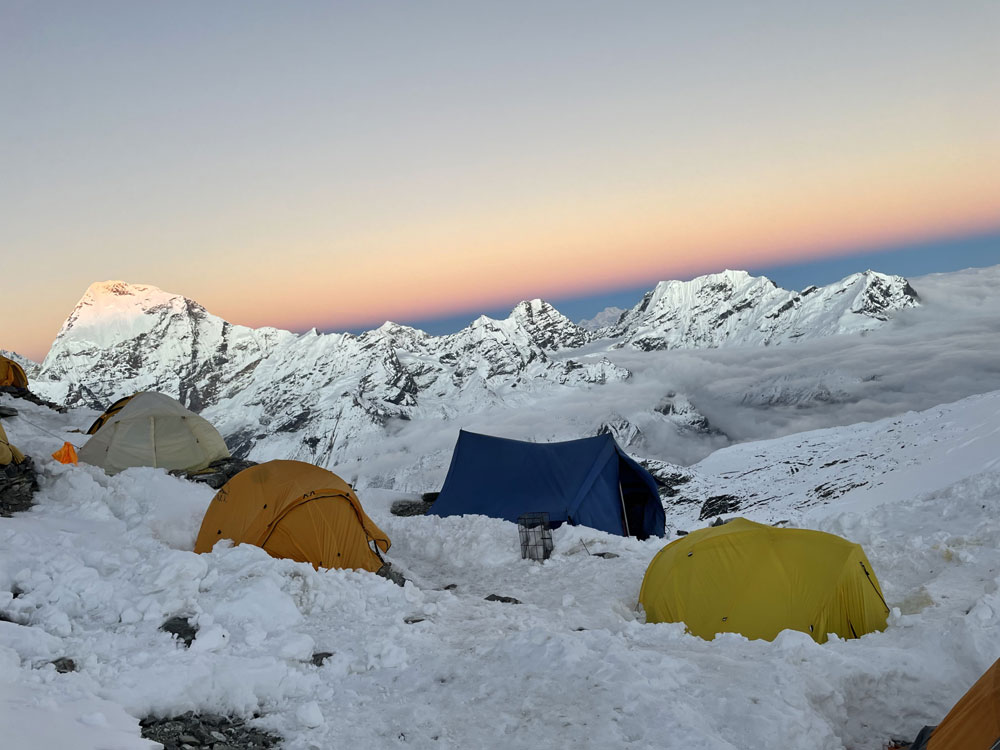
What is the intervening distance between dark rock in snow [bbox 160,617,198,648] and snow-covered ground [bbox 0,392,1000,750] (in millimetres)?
109

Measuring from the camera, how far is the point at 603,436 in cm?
2139

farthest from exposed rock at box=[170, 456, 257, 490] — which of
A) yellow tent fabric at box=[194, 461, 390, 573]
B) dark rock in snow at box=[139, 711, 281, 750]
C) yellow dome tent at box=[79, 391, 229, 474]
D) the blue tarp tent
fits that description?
dark rock in snow at box=[139, 711, 281, 750]

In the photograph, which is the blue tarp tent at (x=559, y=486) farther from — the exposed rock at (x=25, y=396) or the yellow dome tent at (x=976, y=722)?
the exposed rock at (x=25, y=396)

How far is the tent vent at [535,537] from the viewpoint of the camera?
619 inches

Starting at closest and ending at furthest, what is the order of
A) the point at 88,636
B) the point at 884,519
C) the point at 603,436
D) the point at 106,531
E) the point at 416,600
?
the point at 88,636, the point at 416,600, the point at 106,531, the point at 884,519, the point at 603,436

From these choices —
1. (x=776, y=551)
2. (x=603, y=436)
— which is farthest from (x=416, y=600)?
(x=603, y=436)

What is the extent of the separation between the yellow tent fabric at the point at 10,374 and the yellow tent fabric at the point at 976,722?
3840 centimetres

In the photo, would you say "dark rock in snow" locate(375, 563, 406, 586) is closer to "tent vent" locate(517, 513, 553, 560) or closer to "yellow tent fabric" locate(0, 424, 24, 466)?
"tent vent" locate(517, 513, 553, 560)

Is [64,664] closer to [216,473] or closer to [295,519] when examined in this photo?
[295,519]

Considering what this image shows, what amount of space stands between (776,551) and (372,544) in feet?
28.5

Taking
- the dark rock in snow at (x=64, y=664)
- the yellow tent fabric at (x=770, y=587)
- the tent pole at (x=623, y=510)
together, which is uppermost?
the dark rock in snow at (x=64, y=664)

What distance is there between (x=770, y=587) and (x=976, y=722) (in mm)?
4990

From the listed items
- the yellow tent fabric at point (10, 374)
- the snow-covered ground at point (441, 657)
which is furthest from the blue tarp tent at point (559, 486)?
the yellow tent fabric at point (10, 374)

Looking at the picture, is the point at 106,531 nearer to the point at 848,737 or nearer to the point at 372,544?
the point at 372,544
